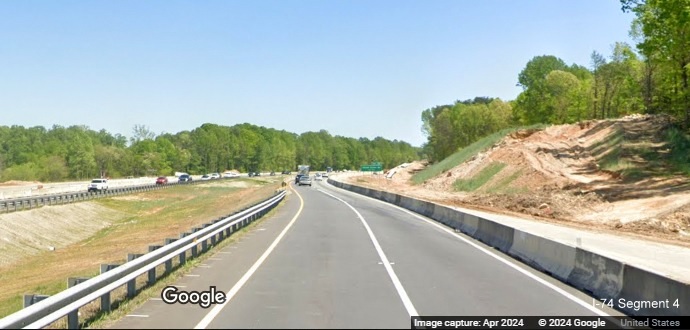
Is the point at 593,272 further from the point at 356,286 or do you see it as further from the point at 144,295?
the point at 144,295

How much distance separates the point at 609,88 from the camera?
97.8 m

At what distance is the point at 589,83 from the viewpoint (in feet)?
345

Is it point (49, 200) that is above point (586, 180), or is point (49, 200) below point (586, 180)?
below

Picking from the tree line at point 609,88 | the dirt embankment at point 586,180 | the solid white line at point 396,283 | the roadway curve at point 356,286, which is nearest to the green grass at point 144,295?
the roadway curve at point 356,286

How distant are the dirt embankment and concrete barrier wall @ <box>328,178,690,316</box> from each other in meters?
10.2

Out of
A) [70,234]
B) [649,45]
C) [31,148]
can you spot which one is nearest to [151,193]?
[70,234]

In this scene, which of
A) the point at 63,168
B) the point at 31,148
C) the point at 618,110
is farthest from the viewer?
the point at 31,148

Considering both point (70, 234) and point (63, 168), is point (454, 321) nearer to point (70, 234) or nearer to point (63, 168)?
point (70, 234)

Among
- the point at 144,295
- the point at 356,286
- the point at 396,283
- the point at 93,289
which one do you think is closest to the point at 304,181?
the point at 396,283

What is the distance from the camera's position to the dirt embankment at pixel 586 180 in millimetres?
35625

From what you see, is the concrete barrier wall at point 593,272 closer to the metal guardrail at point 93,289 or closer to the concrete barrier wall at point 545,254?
the concrete barrier wall at point 545,254

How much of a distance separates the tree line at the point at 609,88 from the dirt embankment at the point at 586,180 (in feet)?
18.9

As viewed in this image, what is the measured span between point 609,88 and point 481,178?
39.1 metres

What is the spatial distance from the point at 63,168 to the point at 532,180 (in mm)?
125169
